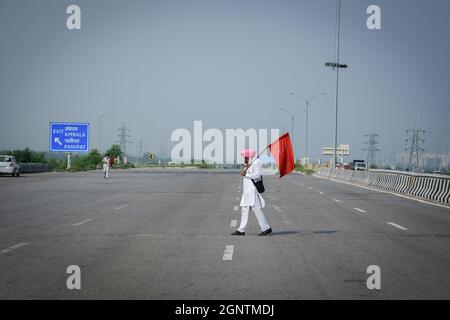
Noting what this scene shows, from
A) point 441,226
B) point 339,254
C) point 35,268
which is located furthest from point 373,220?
point 35,268

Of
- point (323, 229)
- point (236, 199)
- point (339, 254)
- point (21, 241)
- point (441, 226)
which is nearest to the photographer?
point (339, 254)

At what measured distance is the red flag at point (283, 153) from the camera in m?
13.3

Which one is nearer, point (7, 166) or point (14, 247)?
point (14, 247)

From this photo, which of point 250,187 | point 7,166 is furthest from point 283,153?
point 7,166

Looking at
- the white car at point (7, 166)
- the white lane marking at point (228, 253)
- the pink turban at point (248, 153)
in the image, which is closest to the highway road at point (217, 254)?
the white lane marking at point (228, 253)

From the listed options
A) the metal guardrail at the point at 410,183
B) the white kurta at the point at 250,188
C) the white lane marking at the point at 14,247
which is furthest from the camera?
the metal guardrail at the point at 410,183

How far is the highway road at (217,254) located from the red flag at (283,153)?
1395mm

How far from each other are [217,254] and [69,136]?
169ft

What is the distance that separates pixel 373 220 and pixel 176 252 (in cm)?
781

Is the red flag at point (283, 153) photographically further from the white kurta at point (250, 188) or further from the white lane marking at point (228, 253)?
the white lane marking at point (228, 253)

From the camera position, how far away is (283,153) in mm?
13367

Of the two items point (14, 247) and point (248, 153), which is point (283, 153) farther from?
point (14, 247)
